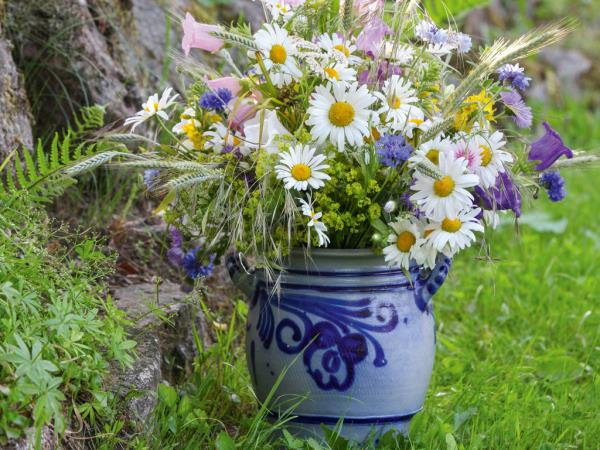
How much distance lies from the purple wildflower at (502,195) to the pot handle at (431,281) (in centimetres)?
14

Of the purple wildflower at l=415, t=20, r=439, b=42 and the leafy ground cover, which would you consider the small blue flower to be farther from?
the leafy ground cover

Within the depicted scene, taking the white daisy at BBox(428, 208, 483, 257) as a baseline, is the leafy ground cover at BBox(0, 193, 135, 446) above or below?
below

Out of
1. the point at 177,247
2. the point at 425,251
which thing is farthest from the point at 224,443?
the point at 425,251

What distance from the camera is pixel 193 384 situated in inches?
79.0

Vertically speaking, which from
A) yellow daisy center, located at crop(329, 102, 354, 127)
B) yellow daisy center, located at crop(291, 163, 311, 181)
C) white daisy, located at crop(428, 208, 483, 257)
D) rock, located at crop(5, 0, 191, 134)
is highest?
rock, located at crop(5, 0, 191, 134)

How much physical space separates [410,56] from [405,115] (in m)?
0.21

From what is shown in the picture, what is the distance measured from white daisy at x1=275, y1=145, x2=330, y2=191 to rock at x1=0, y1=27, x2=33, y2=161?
852 millimetres

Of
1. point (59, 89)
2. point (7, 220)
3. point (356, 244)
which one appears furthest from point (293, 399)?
point (59, 89)

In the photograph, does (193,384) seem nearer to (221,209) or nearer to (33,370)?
(221,209)

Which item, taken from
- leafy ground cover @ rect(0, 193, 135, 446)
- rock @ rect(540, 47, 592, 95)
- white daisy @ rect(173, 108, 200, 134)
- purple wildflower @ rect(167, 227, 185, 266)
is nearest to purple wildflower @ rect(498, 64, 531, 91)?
white daisy @ rect(173, 108, 200, 134)

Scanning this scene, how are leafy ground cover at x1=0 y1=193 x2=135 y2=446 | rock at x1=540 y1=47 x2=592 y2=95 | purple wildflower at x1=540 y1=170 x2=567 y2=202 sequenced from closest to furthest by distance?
leafy ground cover at x1=0 y1=193 x2=135 y2=446
purple wildflower at x1=540 y1=170 x2=567 y2=202
rock at x1=540 y1=47 x2=592 y2=95

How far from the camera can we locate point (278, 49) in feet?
5.26

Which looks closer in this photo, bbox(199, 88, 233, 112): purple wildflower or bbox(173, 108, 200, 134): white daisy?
bbox(199, 88, 233, 112): purple wildflower

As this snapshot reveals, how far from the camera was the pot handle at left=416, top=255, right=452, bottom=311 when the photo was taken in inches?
69.7
